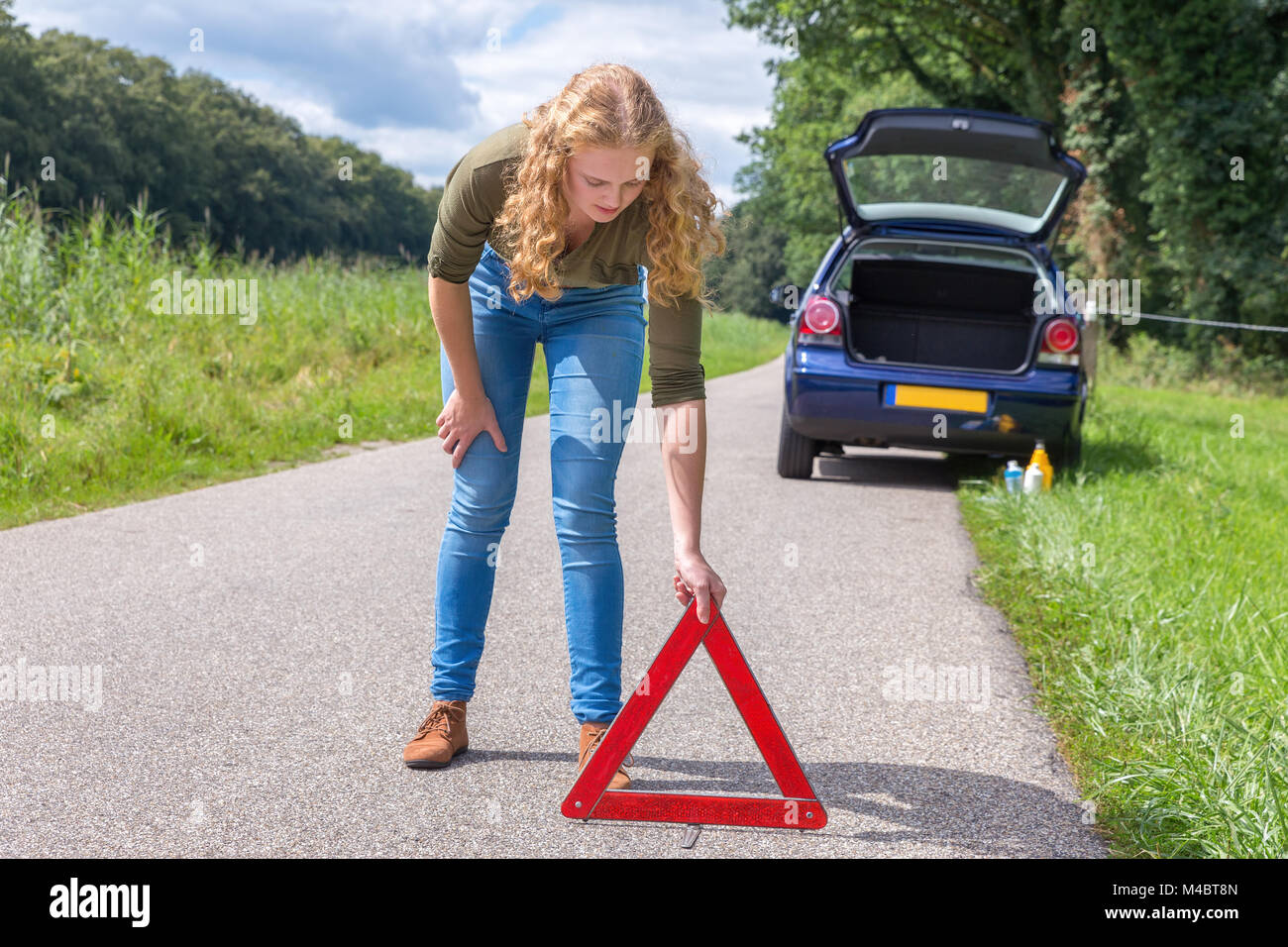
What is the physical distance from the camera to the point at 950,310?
28.5 feet

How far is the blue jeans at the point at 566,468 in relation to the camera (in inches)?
114

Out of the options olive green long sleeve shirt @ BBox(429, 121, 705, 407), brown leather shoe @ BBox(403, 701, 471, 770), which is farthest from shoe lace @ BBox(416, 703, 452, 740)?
olive green long sleeve shirt @ BBox(429, 121, 705, 407)

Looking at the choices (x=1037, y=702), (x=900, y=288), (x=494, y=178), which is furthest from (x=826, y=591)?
(x=900, y=288)

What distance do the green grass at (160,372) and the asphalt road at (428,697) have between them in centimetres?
88

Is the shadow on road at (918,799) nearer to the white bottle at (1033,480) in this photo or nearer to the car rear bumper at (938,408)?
the white bottle at (1033,480)

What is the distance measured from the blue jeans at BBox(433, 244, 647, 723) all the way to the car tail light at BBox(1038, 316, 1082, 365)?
5.03m

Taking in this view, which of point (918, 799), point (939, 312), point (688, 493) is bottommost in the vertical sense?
point (918, 799)

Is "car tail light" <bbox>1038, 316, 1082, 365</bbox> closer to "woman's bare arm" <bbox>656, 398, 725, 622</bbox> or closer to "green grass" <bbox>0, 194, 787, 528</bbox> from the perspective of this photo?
"green grass" <bbox>0, 194, 787, 528</bbox>

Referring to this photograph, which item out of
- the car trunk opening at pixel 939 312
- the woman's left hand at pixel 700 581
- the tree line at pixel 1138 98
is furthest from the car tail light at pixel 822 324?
the tree line at pixel 1138 98

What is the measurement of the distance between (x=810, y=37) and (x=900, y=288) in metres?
17.4

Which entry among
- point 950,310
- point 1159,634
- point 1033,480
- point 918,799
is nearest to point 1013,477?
point 1033,480

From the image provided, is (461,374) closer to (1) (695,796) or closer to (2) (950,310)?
(1) (695,796)

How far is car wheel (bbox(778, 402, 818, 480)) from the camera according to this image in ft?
26.1

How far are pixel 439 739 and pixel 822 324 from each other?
5.15 m
